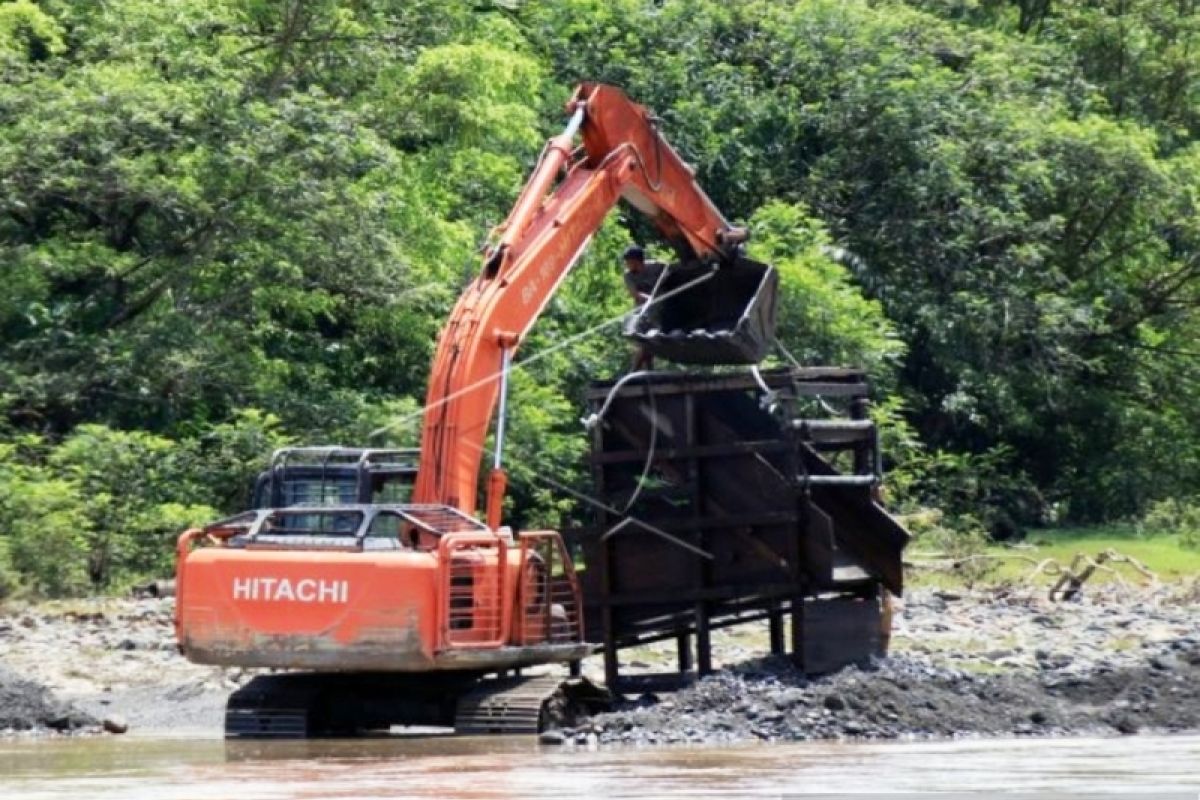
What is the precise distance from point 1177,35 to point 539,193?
34.2 m

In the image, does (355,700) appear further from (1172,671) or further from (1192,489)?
(1192,489)

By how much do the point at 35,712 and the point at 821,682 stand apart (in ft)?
21.5

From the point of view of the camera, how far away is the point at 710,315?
2383 centimetres

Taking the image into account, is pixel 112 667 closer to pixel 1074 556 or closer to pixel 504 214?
pixel 504 214

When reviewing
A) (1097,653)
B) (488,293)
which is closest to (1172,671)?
(1097,653)

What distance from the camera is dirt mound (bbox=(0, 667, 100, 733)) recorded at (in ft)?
68.9

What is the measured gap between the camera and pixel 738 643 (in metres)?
27.4

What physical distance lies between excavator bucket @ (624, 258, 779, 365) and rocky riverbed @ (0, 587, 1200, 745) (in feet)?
9.44

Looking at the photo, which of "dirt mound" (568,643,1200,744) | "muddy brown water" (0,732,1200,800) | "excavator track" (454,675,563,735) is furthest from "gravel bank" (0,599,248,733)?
"dirt mound" (568,643,1200,744)

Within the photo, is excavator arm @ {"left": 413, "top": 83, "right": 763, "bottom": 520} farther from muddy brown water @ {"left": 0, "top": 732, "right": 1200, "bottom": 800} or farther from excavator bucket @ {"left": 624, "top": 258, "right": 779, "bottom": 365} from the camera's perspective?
muddy brown water @ {"left": 0, "top": 732, "right": 1200, "bottom": 800}

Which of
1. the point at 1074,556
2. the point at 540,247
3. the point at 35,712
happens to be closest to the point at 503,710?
the point at 540,247

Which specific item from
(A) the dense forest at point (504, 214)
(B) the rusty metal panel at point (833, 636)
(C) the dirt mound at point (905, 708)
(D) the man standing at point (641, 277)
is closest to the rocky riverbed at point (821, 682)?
(C) the dirt mound at point (905, 708)

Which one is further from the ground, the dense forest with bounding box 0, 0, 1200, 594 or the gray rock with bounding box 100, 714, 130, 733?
the dense forest with bounding box 0, 0, 1200, 594

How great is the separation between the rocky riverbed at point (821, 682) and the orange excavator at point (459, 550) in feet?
3.66
